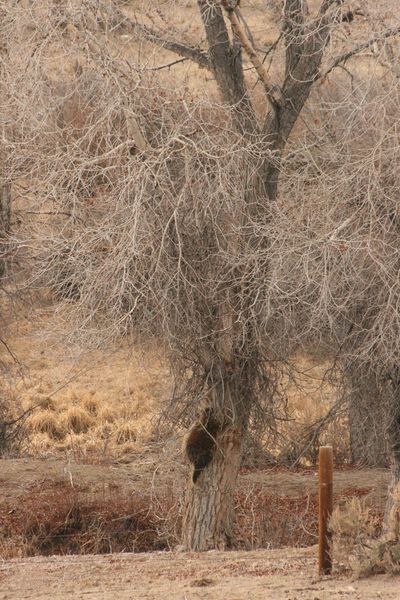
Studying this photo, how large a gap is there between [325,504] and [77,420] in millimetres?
17925

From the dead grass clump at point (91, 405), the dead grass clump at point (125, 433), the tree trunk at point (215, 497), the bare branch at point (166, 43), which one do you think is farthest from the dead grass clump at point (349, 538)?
the dead grass clump at point (91, 405)

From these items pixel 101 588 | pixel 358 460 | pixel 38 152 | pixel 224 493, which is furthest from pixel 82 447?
pixel 101 588

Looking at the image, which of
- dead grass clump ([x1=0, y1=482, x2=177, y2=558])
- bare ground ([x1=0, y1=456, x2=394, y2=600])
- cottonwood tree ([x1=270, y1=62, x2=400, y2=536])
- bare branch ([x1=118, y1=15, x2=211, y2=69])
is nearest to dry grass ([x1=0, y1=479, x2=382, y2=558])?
dead grass clump ([x1=0, y1=482, x2=177, y2=558])

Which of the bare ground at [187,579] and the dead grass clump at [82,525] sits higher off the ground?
the dead grass clump at [82,525]

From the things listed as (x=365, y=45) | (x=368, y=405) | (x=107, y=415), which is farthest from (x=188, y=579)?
(x=107, y=415)

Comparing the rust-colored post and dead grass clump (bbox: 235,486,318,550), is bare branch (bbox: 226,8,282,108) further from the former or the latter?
the rust-colored post

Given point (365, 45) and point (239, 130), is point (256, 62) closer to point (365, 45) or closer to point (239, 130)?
point (239, 130)

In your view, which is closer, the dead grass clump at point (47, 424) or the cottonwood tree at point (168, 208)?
the cottonwood tree at point (168, 208)

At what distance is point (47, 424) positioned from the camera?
83.8 ft

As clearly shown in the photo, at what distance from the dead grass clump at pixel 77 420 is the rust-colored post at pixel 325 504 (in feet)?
57.4

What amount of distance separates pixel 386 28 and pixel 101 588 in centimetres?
619

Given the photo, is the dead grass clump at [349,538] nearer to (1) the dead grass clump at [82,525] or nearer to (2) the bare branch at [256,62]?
(2) the bare branch at [256,62]

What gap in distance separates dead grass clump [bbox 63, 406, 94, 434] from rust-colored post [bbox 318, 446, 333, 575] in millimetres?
17481

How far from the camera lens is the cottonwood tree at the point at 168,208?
1137 centimetres
